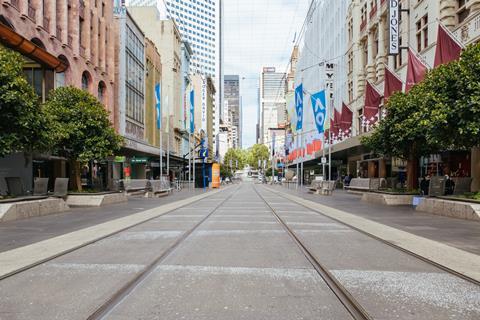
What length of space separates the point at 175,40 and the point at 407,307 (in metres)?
82.3

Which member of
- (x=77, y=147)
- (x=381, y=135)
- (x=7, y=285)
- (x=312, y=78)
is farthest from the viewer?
(x=312, y=78)

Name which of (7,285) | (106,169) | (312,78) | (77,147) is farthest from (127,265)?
(312,78)


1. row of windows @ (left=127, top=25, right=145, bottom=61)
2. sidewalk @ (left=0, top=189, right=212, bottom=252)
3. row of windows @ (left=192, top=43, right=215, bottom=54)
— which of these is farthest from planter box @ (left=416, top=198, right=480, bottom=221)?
row of windows @ (left=192, top=43, right=215, bottom=54)

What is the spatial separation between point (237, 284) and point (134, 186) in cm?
2921

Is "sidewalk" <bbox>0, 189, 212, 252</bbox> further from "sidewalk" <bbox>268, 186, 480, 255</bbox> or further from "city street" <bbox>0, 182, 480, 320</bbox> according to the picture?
"sidewalk" <bbox>268, 186, 480, 255</bbox>

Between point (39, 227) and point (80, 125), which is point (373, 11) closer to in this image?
point (80, 125)

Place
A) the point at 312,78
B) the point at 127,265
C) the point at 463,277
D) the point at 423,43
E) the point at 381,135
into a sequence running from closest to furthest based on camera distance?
1. the point at 463,277
2. the point at 127,265
3. the point at 381,135
4. the point at 423,43
5. the point at 312,78

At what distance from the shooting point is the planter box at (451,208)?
1466 cm

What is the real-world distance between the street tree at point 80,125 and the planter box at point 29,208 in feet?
12.8

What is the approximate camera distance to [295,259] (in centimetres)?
788

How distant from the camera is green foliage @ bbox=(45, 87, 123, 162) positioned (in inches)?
842

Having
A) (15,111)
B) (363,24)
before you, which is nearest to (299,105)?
(363,24)

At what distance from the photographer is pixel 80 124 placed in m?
21.3

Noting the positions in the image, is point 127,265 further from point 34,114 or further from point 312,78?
point 312,78
